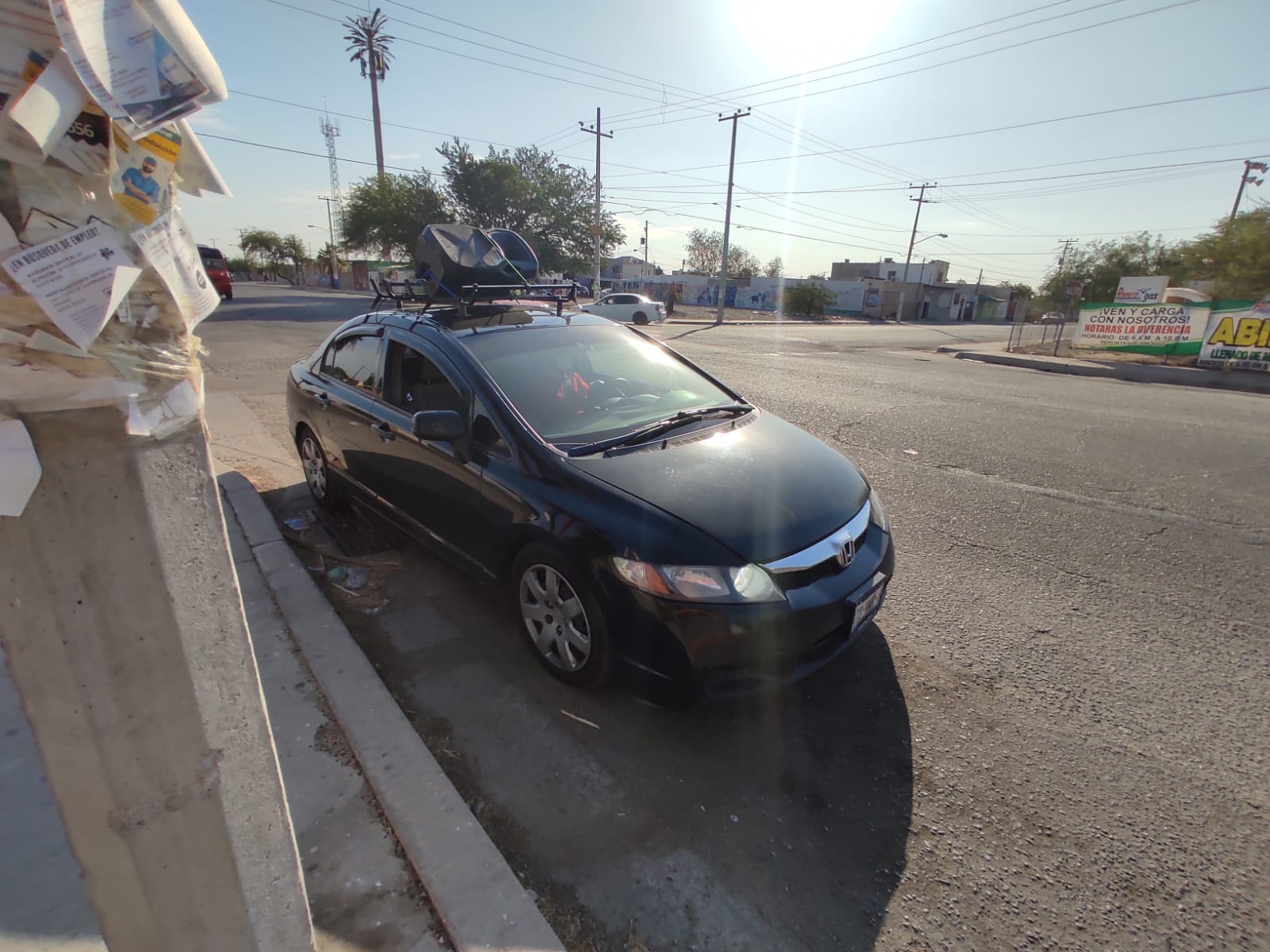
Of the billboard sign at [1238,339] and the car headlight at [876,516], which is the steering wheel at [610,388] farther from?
the billboard sign at [1238,339]

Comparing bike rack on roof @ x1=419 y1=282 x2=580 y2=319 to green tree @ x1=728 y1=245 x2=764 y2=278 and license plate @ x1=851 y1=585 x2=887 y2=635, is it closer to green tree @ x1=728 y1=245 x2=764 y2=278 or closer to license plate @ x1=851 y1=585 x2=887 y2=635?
license plate @ x1=851 y1=585 x2=887 y2=635

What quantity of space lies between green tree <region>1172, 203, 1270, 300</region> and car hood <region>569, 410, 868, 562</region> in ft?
89.2

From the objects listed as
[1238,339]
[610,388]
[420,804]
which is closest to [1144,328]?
[1238,339]

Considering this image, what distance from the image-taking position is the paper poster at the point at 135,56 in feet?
2.48

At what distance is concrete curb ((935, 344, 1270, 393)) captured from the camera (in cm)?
1494

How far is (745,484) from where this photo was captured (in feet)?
9.22

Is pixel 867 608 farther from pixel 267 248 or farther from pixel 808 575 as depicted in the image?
pixel 267 248

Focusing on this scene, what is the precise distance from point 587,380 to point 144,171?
2.73 meters

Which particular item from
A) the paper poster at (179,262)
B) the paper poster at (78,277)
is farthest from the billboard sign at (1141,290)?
the paper poster at (78,277)

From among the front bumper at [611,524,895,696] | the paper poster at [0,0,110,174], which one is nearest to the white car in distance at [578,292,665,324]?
the front bumper at [611,524,895,696]

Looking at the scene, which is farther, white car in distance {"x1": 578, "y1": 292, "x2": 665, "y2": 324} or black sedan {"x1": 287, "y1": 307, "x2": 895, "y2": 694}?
white car in distance {"x1": 578, "y1": 292, "x2": 665, "y2": 324}

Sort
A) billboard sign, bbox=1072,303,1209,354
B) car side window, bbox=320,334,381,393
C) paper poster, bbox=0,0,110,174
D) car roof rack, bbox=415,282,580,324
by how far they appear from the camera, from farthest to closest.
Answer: billboard sign, bbox=1072,303,1209,354 → car side window, bbox=320,334,381,393 → car roof rack, bbox=415,282,580,324 → paper poster, bbox=0,0,110,174

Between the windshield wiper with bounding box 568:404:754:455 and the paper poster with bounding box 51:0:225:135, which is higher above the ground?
the paper poster with bounding box 51:0:225:135

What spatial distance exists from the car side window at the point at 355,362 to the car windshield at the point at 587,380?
3.19 feet
